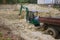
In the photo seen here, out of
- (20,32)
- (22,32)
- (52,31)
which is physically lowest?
(52,31)

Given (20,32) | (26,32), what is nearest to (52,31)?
(26,32)

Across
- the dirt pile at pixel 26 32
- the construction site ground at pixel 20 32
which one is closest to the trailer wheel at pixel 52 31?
the construction site ground at pixel 20 32

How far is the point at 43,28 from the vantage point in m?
14.2

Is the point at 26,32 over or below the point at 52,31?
over

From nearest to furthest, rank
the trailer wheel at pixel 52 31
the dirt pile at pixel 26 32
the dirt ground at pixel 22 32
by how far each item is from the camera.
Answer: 1. the dirt ground at pixel 22 32
2. the dirt pile at pixel 26 32
3. the trailer wheel at pixel 52 31

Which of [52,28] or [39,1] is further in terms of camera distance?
[39,1]

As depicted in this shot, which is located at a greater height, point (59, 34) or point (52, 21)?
point (52, 21)

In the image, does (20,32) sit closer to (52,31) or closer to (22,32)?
(22,32)

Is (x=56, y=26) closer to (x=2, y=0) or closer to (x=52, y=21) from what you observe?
(x=52, y=21)

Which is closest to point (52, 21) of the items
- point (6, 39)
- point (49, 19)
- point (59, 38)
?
point (49, 19)

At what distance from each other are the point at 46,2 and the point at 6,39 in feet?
73.6

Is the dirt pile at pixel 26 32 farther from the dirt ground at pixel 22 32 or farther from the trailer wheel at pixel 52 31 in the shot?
the trailer wheel at pixel 52 31

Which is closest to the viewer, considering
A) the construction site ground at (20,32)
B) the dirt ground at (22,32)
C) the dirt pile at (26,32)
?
the construction site ground at (20,32)

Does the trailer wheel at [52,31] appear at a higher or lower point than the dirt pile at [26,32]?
lower
